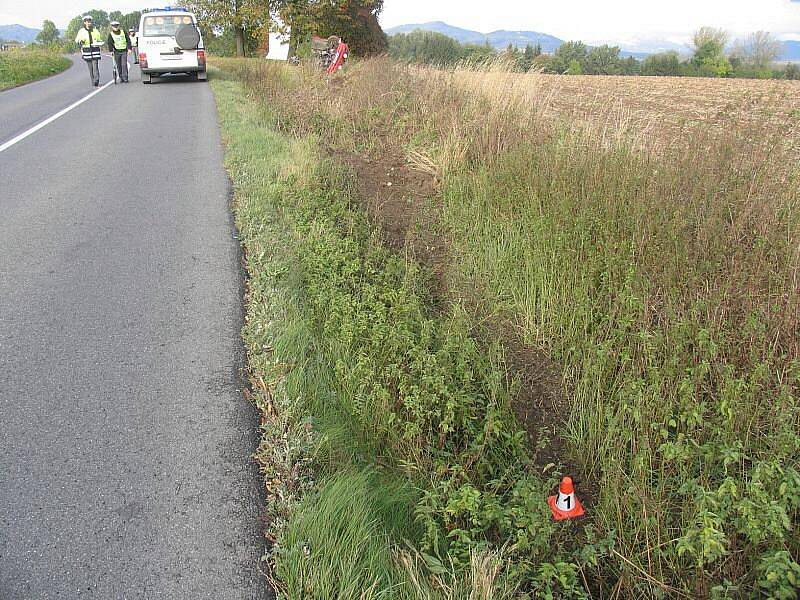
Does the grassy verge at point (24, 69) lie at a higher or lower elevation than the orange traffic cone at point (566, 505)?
lower

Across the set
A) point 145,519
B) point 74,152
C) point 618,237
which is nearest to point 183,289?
point 145,519

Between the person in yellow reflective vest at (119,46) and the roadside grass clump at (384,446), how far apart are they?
18378mm

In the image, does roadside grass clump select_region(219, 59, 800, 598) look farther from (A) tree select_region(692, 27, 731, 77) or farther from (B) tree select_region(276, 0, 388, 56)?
(B) tree select_region(276, 0, 388, 56)

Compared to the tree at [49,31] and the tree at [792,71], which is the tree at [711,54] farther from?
the tree at [49,31]

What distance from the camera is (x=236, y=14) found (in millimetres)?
30750

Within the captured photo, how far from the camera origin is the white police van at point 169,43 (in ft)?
64.2

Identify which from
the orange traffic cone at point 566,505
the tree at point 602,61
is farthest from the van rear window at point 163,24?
the orange traffic cone at point 566,505

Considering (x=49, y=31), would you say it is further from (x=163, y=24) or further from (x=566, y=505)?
(x=566, y=505)

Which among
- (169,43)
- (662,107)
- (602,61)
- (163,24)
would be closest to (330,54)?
(169,43)

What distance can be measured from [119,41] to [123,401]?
2039cm

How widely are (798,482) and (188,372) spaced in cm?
306

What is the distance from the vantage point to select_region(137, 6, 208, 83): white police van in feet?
Answer: 64.2

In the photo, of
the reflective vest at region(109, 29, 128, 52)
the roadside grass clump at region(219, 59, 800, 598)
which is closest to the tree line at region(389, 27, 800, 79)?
the roadside grass clump at region(219, 59, 800, 598)

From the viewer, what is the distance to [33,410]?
3373 millimetres
